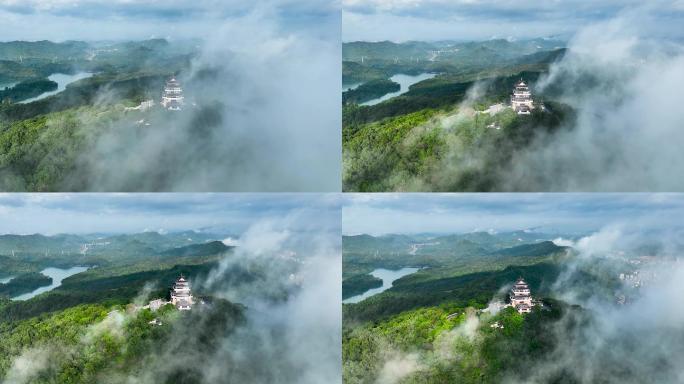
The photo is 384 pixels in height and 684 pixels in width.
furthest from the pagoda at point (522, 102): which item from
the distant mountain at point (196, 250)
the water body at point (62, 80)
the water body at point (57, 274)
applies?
the water body at point (57, 274)

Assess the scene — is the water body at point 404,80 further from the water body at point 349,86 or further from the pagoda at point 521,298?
the pagoda at point 521,298

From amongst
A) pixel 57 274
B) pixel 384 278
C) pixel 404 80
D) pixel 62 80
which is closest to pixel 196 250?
pixel 57 274

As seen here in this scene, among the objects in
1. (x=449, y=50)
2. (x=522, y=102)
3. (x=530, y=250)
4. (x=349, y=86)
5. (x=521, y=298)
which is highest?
(x=449, y=50)

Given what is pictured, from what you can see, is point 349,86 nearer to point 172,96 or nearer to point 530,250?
point 172,96

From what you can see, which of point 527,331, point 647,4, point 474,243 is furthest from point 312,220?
point 647,4

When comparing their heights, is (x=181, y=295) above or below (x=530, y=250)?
below

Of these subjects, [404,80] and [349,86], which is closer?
[349,86]

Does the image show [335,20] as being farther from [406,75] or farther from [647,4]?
[647,4]
